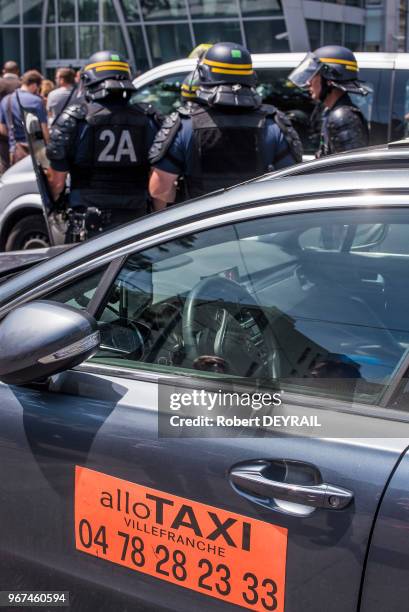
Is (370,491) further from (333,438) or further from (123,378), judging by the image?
(123,378)

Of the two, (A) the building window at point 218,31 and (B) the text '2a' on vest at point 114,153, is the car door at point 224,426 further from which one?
(A) the building window at point 218,31

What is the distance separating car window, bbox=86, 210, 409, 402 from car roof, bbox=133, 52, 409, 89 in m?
4.08

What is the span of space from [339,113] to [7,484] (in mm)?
3680

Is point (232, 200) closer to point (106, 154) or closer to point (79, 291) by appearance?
point (79, 291)

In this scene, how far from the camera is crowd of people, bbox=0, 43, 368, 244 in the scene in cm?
445

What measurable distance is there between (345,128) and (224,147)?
937mm

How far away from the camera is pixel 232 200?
1.88m

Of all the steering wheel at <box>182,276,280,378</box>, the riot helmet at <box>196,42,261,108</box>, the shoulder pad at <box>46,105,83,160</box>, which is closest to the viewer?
the steering wheel at <box>182,276,280,378</box>

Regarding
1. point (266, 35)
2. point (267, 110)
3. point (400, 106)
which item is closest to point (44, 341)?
point (267, 110)

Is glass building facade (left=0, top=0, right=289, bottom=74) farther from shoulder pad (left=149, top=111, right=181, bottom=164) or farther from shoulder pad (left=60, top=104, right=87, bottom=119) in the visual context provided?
shoulder pad (left=149, top=111, right=181, bottom=164)

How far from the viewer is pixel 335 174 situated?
1833mm

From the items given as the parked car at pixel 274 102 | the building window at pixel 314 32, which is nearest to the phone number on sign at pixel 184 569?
the parked car at pixel 274 102

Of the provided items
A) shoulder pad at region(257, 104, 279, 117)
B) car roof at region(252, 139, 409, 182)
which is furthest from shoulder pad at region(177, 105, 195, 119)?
car roof at region(252, 139, 409, 182)

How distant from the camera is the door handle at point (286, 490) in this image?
1537 mm
